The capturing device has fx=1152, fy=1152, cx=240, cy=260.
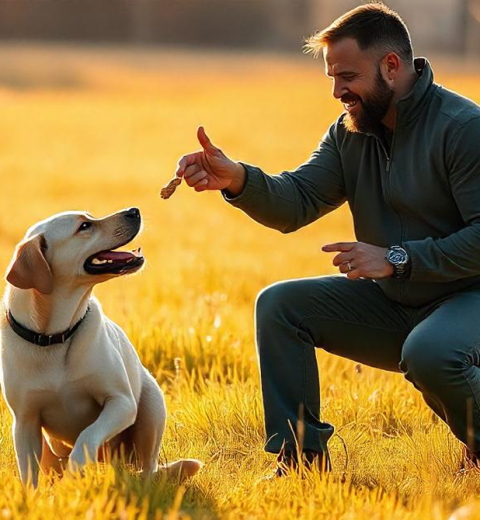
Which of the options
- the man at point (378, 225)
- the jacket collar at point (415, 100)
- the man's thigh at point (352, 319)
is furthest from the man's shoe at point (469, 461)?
the jacket collar at point (415, 100)

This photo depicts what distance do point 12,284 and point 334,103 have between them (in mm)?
24384

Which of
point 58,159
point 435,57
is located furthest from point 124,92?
point 435,57

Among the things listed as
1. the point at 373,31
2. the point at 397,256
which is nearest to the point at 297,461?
the point at 397,256

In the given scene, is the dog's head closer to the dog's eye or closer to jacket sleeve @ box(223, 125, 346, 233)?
the dog's eye

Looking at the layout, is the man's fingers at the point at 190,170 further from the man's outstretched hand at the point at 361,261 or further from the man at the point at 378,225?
the man's outstretched hand at the point at 361,261

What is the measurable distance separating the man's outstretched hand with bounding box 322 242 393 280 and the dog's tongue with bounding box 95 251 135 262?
802mm

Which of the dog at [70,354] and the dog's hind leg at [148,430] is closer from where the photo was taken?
the dog at [70,354]

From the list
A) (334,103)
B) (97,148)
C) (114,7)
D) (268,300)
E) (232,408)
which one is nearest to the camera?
(268,300)

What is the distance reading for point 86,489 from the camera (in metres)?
3.50

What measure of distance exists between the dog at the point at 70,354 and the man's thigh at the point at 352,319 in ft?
2.27

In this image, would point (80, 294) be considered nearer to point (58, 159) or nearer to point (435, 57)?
point (58, 159)

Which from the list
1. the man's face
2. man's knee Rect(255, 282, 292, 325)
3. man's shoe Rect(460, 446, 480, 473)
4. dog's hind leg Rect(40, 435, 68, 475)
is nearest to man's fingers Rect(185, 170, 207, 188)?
man's knee Rect(255, 282, 292, 325)

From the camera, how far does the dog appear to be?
426 centimetres

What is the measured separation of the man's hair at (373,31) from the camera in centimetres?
452
